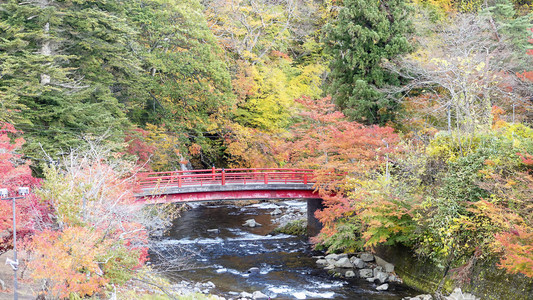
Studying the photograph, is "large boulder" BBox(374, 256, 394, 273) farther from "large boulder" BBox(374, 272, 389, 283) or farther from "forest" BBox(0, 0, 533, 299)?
"forest" BBox(0, 0, 533, 299)

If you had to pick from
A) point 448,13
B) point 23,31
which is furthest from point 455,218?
point 448,13

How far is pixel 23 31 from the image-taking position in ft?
75.4

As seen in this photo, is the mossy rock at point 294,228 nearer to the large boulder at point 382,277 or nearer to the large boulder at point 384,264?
the large boulder at point 384,264

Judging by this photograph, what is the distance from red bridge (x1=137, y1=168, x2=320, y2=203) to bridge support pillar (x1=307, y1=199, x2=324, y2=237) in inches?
71.9

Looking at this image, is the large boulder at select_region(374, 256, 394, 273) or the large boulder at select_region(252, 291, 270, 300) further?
the large boulder at select_region(374, 256, 394, 273)

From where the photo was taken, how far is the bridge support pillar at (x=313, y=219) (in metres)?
29.3

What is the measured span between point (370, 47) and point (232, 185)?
11.8 m

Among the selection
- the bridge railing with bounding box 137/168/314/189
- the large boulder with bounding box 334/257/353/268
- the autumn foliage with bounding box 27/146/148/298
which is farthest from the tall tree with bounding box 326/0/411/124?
the autumn foliage with bounding box 27/146/148/298

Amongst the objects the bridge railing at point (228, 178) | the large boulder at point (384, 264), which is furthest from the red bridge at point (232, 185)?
the large boulder at point (384, 264)

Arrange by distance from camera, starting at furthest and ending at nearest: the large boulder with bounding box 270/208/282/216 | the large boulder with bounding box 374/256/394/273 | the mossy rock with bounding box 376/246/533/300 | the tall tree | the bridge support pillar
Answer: the large boulder with bounding box 270/208/282/216 < the bridge support pillar < the tall tree < the large boulder with bounding box 374/256/394/273 < the mossy rock with bounding box 376/246/533/300

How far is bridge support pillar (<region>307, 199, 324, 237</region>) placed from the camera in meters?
29.3

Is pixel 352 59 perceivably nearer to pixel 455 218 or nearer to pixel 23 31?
pixel 455 218

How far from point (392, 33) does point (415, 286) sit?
50.4 feet

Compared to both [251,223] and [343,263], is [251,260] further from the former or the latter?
[251,223]
